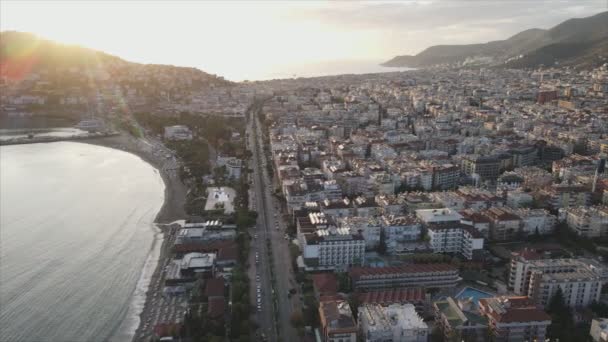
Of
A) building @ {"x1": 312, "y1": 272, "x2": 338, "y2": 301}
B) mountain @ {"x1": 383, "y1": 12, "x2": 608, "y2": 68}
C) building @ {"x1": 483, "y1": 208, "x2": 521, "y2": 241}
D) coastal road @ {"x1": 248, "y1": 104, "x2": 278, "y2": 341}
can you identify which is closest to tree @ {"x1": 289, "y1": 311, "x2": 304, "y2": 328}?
coastal road @ {"x1": 248, "y1": 104, "x2": 278, "y2": 341}

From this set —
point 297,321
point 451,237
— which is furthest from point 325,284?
point 451,237

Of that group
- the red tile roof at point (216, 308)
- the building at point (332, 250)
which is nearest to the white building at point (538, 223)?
the building at point (332, 250)

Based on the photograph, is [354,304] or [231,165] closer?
[354,304]

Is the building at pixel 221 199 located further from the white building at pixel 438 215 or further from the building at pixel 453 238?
the building at pixel 453 238

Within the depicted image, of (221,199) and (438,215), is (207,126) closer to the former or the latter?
(221,199)

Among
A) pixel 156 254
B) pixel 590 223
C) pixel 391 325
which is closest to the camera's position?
pixel 391 325

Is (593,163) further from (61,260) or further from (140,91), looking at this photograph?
(140,91)

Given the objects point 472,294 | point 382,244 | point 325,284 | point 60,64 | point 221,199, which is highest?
point 60,64

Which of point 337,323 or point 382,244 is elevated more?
point 337,323
